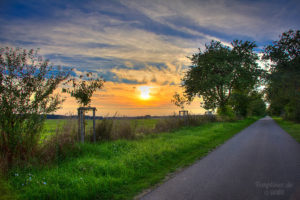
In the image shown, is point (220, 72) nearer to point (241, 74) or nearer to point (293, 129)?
point (241, 74)

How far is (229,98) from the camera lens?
37.1m

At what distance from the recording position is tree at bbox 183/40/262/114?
32.1m

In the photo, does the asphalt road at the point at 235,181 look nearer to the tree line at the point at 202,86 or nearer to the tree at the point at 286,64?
the tree line at the point at 202,86

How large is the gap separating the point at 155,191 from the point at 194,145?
700 centimetres

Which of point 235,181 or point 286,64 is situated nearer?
point 235,181

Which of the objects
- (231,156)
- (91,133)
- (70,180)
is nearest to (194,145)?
(231,156)

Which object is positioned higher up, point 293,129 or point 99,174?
point 99,174

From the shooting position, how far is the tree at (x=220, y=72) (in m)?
32.1

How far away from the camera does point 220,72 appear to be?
112 ft

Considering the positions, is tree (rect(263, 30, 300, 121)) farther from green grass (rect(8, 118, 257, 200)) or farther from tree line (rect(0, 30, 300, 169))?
green grass (rect(8, 118, 257, 200))

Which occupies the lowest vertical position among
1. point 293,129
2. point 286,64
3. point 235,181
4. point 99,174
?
point 293,129

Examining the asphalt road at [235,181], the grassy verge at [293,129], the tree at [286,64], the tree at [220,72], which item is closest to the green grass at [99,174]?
the asphalt road at [235,181]

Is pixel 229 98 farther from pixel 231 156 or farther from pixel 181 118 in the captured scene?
pixel 231 156

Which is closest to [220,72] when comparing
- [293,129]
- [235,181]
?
[293,129]
